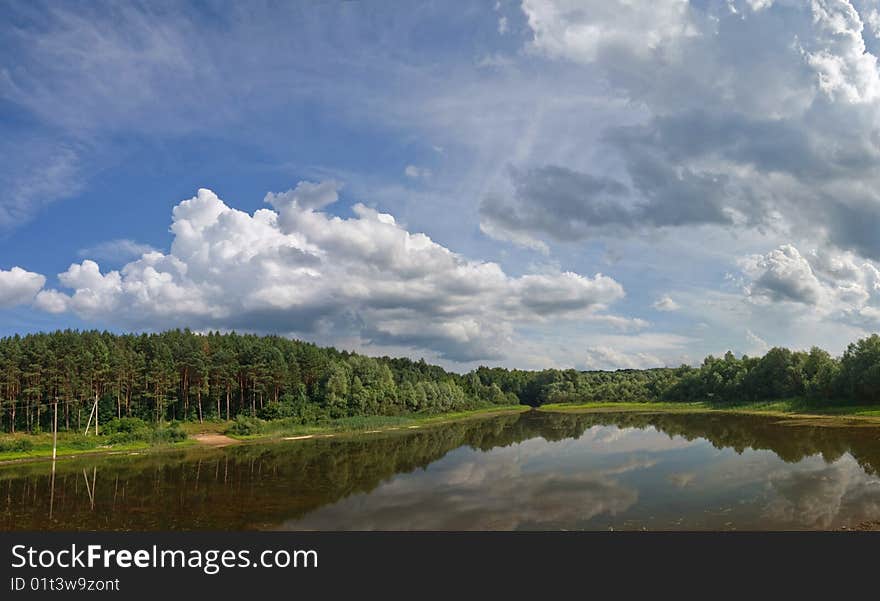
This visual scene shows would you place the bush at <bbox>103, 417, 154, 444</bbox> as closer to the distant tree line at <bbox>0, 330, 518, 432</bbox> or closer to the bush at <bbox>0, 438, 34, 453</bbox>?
A: the distant tree line at <bbox>0, 330, 518, 432</bbox>

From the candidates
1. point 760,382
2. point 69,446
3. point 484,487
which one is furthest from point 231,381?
point 760,382

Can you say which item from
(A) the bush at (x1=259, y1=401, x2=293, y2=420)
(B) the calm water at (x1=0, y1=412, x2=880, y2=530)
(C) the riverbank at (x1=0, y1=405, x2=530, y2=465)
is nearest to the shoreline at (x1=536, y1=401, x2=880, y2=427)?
(B) the calm water at (x1=0, y1=412, x2=880, y2=530)

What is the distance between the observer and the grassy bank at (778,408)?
73312 mm

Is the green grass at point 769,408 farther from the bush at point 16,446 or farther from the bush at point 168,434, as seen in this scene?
the bush at point 16,446

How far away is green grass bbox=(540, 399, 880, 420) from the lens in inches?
2960

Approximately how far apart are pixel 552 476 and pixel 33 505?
112 feet

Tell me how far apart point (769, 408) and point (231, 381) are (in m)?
96.0

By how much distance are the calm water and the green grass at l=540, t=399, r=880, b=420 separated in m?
22.9

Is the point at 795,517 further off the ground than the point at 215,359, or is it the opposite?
the point at 215,359

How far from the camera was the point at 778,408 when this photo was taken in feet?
309

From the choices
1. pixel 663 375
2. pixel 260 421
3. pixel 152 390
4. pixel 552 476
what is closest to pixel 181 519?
pixel 552 476

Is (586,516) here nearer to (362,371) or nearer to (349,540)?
(349,540)

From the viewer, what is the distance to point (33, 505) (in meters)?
32.8

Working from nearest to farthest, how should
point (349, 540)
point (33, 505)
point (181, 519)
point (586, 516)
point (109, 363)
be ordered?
point (349, 540), point (586, 516), point (181, 519), point (33, 505), point (109, 363)
